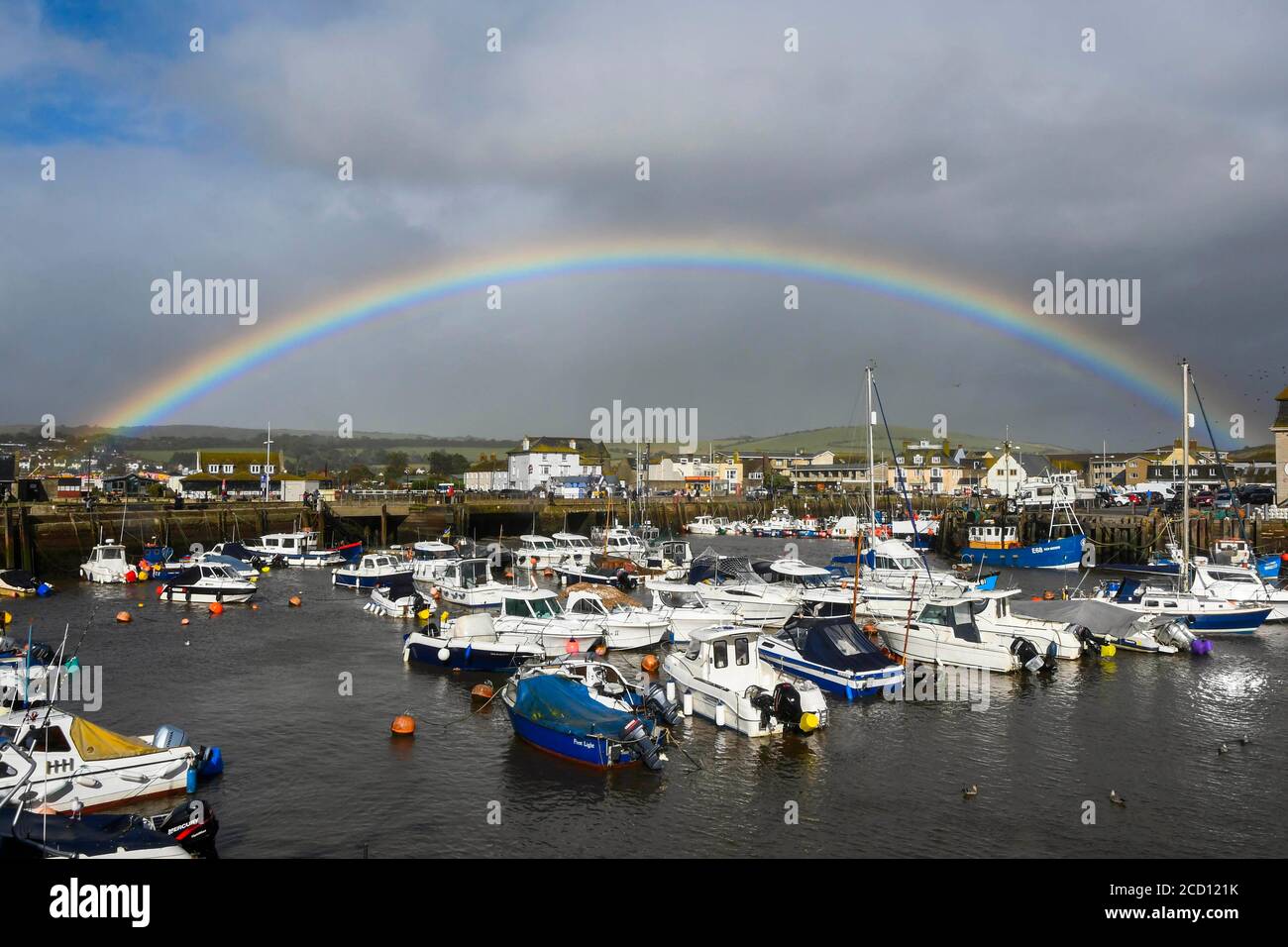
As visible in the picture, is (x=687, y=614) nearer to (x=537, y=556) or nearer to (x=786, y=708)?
(x=786, y=708)

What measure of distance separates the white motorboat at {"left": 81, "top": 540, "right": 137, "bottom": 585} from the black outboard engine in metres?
48.3

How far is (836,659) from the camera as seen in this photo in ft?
90.5

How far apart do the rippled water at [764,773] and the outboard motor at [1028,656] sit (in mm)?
953


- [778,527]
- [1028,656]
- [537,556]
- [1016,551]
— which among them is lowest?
[778,527]

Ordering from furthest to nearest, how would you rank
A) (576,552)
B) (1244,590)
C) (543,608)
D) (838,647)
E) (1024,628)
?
(576,552), (1244,590), (543,608), (1024,628), (838,647)

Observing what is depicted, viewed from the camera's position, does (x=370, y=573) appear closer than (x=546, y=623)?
No

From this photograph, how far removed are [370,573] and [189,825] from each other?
40.8m

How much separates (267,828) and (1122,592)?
37.9 metres

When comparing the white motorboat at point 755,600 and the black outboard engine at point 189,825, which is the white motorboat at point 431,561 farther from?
the black outboard engine at point 189,825

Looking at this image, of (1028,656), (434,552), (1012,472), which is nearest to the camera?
(1028,656)

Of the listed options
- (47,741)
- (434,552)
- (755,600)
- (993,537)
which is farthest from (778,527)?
(47,741)

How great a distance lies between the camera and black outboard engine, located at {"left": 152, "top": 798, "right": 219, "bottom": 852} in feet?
48.8

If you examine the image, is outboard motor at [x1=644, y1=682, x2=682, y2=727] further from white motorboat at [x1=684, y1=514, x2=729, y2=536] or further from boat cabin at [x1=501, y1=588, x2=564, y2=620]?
white motorboat at [x1=684, y1=514, x2=729, y2=536]

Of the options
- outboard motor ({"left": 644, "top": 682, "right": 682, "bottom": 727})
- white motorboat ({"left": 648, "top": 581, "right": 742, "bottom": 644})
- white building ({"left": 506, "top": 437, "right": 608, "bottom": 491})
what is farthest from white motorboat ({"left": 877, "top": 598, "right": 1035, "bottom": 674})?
white building ({"left": 506, "top": 437, "right": 608, "bottom": 491})
